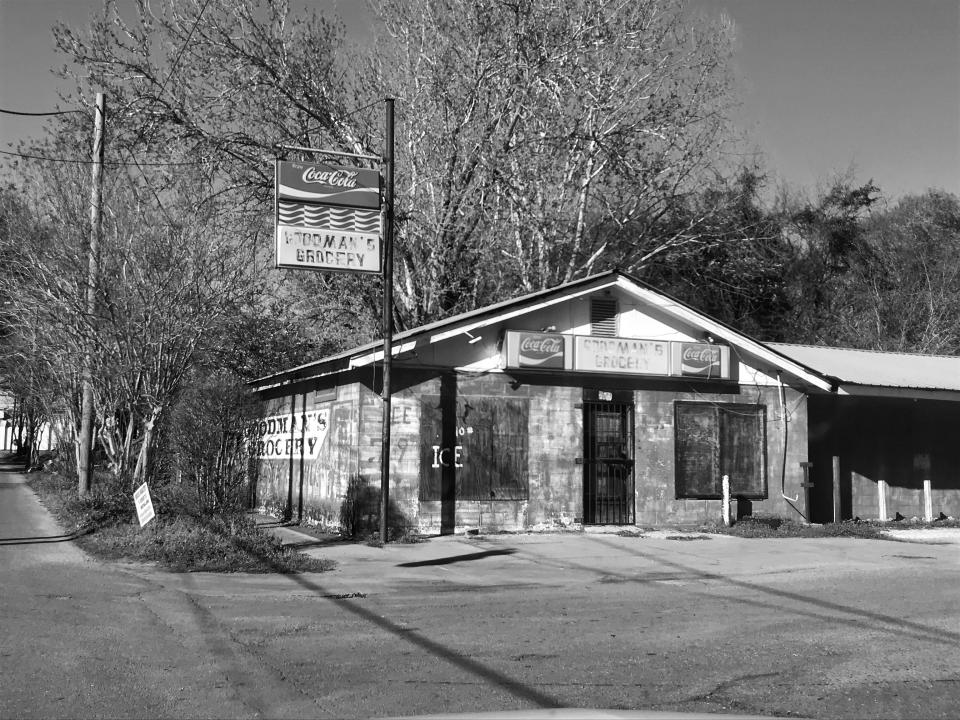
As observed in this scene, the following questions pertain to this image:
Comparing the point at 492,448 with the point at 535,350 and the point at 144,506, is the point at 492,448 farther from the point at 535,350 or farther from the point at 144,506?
the point at 144,506

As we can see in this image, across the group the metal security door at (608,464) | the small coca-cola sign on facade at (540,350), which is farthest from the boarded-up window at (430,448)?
the metal security door at (608,464)

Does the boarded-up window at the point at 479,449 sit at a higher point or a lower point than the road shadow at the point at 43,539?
higher

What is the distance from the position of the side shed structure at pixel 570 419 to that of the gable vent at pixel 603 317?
0.11ft

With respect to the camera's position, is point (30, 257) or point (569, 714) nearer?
point (569, 714)

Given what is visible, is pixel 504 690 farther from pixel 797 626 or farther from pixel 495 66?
pixel 495 66

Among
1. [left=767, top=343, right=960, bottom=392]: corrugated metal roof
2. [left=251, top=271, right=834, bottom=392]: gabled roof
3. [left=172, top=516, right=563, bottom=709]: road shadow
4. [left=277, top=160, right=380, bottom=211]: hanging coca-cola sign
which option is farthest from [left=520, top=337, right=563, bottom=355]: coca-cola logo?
[left=172, top=516, right=563, bottom=709]: road shadow

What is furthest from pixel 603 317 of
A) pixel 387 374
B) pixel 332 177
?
pixel 332 177

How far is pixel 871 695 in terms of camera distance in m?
6.64

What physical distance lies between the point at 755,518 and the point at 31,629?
46.6ft

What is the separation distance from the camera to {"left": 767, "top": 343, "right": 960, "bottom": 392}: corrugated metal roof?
65.7 ft

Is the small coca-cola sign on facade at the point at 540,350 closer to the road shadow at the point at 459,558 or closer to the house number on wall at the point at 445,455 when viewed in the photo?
the house number on wall at the point at 445,455

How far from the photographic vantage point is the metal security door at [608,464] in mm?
18391

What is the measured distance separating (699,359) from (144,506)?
34.4 ft

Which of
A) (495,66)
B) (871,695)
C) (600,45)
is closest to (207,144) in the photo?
(495,66)
